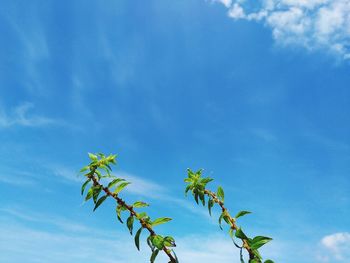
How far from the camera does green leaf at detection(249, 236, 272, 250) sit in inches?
133

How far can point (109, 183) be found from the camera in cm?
384

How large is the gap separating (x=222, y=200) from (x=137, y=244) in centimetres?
109

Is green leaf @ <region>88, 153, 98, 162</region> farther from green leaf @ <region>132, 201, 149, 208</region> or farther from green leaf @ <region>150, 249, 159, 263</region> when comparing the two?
green leaf @ <region>150, 249, 159, 263</region>

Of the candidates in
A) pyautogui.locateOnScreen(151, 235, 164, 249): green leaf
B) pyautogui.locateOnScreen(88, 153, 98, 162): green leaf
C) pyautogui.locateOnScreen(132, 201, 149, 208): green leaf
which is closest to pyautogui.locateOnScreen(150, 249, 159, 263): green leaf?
pyautogui.locateOnScreen(151, 235, 164, 249): green leaf

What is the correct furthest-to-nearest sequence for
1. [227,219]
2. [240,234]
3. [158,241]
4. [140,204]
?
1. [227,219]
2. [140,204]
3. [240,234]
4. [158,241]

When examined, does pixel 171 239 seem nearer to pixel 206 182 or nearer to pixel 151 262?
pixel 151 262

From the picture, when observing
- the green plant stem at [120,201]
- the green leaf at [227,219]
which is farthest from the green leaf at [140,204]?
the green leaf at [227,219]

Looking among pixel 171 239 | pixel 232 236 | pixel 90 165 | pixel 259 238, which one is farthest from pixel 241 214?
pixel 90 165

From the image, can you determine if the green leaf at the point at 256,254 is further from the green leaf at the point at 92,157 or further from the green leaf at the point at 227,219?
the green leaf at the point at 92,157

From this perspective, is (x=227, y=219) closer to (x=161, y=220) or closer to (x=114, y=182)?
(x=161, y=220)

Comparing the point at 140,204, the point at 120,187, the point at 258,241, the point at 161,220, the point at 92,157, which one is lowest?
the point at 258,241

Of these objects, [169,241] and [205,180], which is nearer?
[169,241]

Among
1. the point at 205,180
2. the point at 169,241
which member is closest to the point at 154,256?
the point at 169,241

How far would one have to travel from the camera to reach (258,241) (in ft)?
11.3
